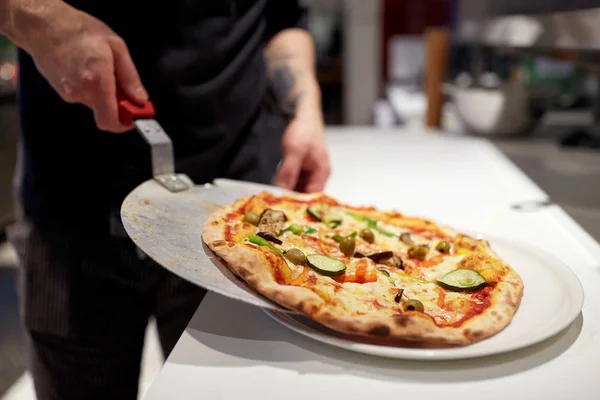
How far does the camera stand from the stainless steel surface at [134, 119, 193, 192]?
97 centimetres

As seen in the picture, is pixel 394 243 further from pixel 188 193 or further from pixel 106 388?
pixel 106 388

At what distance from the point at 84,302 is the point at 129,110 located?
409mm

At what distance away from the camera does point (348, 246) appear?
3.00 feet

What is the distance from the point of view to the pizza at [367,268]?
0.69 m

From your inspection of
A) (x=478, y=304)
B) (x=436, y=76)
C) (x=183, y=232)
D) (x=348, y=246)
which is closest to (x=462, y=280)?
(x=478, y=304)

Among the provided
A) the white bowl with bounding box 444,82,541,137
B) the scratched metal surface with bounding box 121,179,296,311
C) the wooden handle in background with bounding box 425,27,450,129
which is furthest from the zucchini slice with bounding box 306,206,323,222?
the wooden handle in background with bounding box 425,27,450,129

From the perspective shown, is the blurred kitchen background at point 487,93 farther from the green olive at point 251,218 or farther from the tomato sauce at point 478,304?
the green olive at point 251,218

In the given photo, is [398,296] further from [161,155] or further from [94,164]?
[94,164]

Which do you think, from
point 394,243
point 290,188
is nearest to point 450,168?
point 290,188

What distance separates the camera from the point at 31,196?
46.4 inches

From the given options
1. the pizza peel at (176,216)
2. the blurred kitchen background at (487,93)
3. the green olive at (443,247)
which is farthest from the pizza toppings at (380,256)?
the blurred kitchen background at (487,93)

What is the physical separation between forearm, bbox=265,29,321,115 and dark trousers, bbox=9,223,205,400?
21.4 inches

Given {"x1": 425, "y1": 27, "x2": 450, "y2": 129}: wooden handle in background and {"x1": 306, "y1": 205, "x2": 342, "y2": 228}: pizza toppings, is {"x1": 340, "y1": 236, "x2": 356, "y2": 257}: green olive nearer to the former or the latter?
{"x1": 306, "y1": 205, "x2": 342, "y2": 228}: pizza toppings

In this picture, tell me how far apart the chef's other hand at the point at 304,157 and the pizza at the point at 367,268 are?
0.13m
